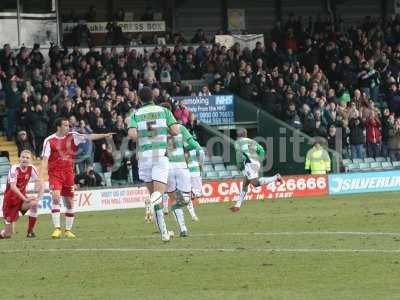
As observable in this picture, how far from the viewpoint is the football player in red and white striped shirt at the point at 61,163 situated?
20531 millimetres

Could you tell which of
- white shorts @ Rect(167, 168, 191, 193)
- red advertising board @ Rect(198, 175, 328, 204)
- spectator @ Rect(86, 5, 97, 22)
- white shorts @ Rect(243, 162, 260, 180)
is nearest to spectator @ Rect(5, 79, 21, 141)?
red advertising board @ Rect(198, 175, 328, 204)

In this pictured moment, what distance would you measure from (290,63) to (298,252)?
28.0 meters

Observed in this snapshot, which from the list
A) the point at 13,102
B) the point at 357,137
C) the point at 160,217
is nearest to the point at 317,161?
the point at 357,137

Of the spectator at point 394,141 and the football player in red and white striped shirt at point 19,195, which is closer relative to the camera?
the football player in red and white striped shirt at point 19,195

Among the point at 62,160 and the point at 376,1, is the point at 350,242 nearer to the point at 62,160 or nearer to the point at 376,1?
the point at 62,160

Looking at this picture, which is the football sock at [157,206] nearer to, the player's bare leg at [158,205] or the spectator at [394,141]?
the player's bare leg at [158,205]

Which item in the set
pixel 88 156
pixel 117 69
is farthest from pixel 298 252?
pixel 117 69

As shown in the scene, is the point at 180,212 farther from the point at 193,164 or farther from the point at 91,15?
the point at 91,15

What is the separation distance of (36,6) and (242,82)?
795cm

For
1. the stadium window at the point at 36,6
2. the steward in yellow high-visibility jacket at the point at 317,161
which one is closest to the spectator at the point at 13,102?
the stadium window at the point at 36,6

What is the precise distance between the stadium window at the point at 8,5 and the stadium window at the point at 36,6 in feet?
1.09

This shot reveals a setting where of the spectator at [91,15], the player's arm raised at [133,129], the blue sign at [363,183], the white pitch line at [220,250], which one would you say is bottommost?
the blue sign at [363,183]

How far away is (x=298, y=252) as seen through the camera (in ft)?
50.6

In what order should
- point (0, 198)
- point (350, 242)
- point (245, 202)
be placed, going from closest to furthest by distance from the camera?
1. point (350, 242)
2. point (0, 198)
3. point (245, 202)
